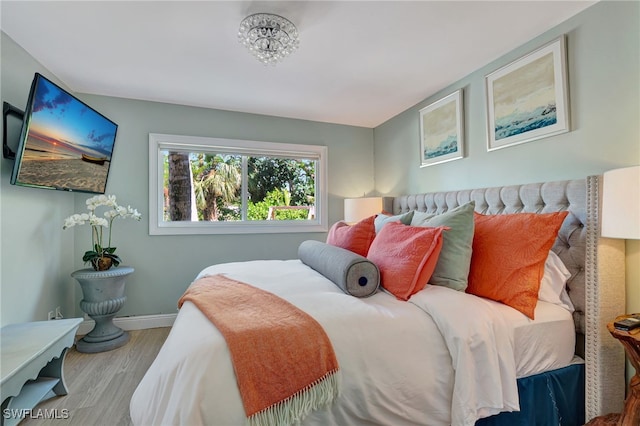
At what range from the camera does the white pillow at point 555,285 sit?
158cm

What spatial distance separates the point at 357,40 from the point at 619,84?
4.90ft

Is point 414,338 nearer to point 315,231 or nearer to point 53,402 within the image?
point 53,402

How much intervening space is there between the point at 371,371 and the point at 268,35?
1.91 metres

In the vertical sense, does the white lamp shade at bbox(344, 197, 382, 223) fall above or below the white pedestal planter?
above

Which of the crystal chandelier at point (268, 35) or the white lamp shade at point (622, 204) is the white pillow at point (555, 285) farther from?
the crystal chandelier at point (268, 35)

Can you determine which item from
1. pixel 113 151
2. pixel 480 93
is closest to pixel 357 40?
pixel 480 93

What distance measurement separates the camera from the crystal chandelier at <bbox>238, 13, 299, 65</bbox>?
1785mm

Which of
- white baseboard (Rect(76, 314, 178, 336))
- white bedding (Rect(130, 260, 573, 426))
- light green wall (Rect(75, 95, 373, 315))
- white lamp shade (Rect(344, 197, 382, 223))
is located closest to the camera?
white bedding (Rect(130, 260, 573, 426))

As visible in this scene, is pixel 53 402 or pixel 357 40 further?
pixel 357 40

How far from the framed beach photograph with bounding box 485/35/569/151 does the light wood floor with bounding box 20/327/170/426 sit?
3050 millimetres

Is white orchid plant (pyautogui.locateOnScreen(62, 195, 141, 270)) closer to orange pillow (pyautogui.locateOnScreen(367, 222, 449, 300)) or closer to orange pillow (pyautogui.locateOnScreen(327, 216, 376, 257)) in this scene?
orange pillow (pyautogui.locateOnScreen(327, 216, 376, 257))

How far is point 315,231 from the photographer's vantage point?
3783mm

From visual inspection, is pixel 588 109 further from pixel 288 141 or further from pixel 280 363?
pixel 288 141

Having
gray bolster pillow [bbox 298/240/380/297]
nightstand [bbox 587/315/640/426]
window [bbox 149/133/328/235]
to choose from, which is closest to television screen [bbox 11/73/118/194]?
window [bbox 149/133/328/235]
